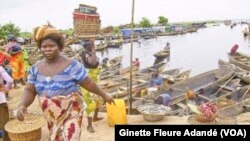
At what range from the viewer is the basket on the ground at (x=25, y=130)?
15.7 feet

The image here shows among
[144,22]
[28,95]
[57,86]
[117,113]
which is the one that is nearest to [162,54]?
[117,113]

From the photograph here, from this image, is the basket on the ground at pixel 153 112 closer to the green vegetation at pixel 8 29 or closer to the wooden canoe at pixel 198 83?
the wooden canoe at pixel 198 83

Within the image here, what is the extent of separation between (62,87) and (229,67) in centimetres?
1438

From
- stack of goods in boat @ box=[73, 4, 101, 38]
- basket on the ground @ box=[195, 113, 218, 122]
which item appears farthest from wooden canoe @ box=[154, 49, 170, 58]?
stack of goods in boat @ box=[73, 4, 101, 38]

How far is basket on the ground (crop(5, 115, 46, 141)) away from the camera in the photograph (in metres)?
4.80

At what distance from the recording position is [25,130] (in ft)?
16.2

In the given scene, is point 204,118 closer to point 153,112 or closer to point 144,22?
point 153,112

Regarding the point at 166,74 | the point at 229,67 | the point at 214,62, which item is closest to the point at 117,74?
the point at 166,74

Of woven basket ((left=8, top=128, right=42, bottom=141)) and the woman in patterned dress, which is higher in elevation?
the woman in patterned dress

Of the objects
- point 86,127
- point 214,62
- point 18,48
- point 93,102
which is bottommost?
point 214,62

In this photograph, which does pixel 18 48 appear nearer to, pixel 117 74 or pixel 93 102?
pixel 93 102

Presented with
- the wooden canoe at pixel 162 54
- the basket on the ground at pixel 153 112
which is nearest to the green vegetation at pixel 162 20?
the wooden canoe at pixel 162 54

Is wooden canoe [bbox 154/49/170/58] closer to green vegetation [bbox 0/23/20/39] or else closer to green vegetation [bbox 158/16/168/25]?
green vegetation [bbox 0/23/20/39]

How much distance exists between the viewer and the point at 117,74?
1844 centimetres
